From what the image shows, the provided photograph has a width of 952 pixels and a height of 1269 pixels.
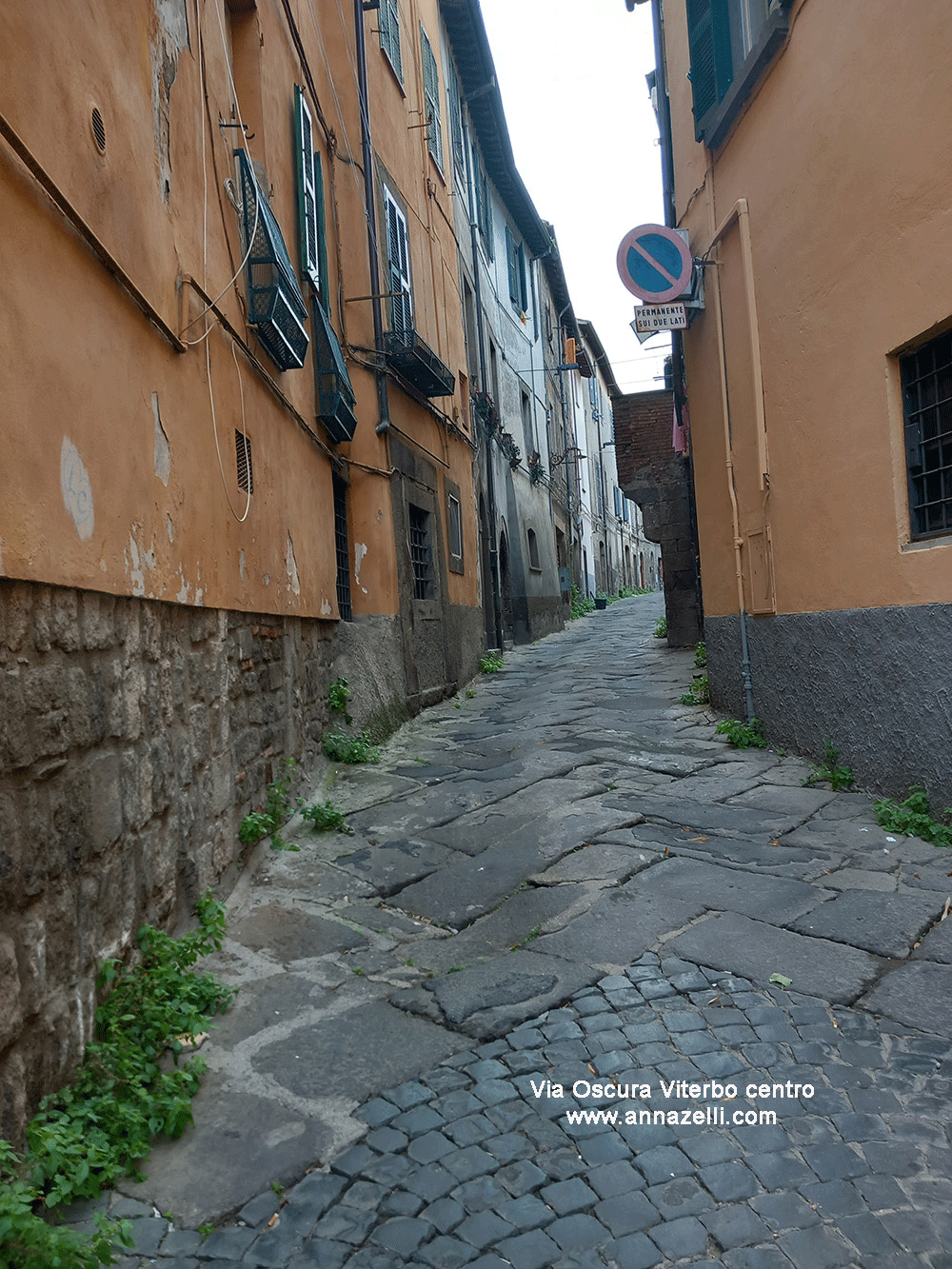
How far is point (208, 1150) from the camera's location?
221 cm

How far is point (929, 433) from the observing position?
4234mm

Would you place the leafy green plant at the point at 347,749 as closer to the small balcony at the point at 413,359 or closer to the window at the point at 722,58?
the small balcony at the point at 413,359

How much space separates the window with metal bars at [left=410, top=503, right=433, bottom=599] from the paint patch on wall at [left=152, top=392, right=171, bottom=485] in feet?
16.9

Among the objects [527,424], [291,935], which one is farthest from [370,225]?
[527,424]

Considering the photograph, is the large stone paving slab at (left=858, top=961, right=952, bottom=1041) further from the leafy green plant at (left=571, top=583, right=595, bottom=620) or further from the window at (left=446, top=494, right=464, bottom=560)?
the leafy green plant at (left=571, top=583, right=595, bottom=620)

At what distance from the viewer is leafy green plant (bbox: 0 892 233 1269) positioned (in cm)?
174

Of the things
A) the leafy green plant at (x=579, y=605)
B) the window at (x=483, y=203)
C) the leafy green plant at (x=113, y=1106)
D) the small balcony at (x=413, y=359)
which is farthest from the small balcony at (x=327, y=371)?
the leafy green plant at (x=579, y=605)

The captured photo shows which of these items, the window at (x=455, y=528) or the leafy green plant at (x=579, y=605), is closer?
the window at (x=455, y=528)

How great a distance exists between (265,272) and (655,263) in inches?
128

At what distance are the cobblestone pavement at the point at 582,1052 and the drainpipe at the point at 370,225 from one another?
403 centimetres

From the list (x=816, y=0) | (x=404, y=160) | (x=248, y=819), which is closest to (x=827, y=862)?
(x=248, y=819)

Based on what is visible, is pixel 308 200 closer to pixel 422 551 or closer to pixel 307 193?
pixel 307 193

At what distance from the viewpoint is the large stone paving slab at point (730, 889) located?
135 inches

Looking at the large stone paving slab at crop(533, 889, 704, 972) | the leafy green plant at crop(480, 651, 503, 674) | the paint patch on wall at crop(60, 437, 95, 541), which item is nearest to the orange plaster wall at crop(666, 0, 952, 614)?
the large stone paving slab at crop(533, 889, 704, 972)
